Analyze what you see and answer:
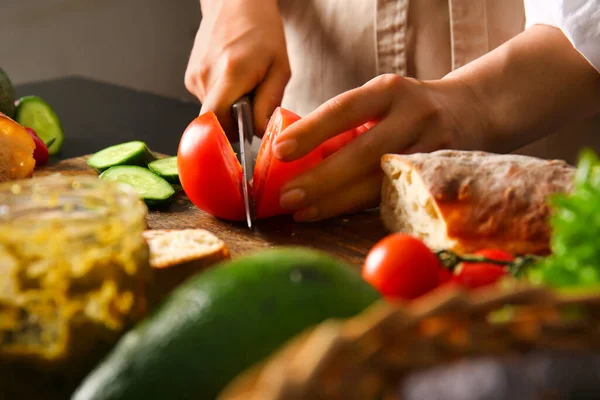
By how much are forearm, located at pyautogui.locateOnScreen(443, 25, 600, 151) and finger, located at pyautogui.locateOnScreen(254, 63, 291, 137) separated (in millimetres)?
521

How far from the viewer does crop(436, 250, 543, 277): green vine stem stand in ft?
3.21

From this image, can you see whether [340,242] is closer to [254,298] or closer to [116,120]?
[254,298]

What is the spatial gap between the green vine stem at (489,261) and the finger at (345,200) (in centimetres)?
55

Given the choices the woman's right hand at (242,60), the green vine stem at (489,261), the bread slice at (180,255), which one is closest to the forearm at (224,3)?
the woman's right hand at (242,60)

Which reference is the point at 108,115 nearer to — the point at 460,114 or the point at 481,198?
the point at 460,114

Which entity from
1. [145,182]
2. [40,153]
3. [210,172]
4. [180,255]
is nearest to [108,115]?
[40,153]

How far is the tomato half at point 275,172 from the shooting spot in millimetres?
1640

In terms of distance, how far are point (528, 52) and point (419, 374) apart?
4.61 feet

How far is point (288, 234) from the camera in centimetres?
161

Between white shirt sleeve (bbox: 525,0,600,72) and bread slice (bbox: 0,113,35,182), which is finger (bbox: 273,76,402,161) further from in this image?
bread slice (bbox: 0,113,35,182)

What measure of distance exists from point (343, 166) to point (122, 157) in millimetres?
832

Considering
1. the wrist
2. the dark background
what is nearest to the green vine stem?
the wrist

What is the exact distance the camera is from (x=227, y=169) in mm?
1643

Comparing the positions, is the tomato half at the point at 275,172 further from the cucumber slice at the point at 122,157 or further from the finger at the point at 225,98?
the cucumber slice at the point at 122,157
